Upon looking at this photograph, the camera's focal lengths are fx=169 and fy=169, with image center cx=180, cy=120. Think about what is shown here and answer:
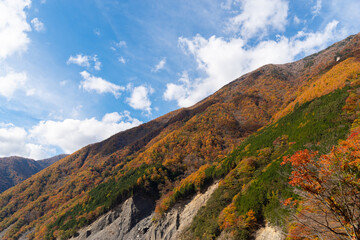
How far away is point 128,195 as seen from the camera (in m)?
67.4

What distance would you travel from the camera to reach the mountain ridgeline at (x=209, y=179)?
3023 centimetres

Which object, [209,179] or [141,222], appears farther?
[141,222]

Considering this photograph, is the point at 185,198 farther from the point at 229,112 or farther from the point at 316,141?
the point at 229,112

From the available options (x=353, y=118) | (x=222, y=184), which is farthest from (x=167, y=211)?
(x=353, y=118)

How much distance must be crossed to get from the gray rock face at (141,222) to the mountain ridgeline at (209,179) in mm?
356

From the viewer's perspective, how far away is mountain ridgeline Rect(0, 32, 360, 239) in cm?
3023

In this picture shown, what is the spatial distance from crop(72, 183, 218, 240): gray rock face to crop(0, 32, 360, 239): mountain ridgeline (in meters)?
0.36

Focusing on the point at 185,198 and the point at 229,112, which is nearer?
the point at 185,198

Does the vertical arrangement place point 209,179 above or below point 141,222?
above

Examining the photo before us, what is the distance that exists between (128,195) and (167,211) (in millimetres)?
22583

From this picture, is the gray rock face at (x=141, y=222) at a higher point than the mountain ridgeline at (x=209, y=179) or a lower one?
lower

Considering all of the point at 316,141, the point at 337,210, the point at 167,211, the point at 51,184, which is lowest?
the point at 167,211

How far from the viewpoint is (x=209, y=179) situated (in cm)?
5084

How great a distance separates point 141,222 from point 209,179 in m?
28.9
